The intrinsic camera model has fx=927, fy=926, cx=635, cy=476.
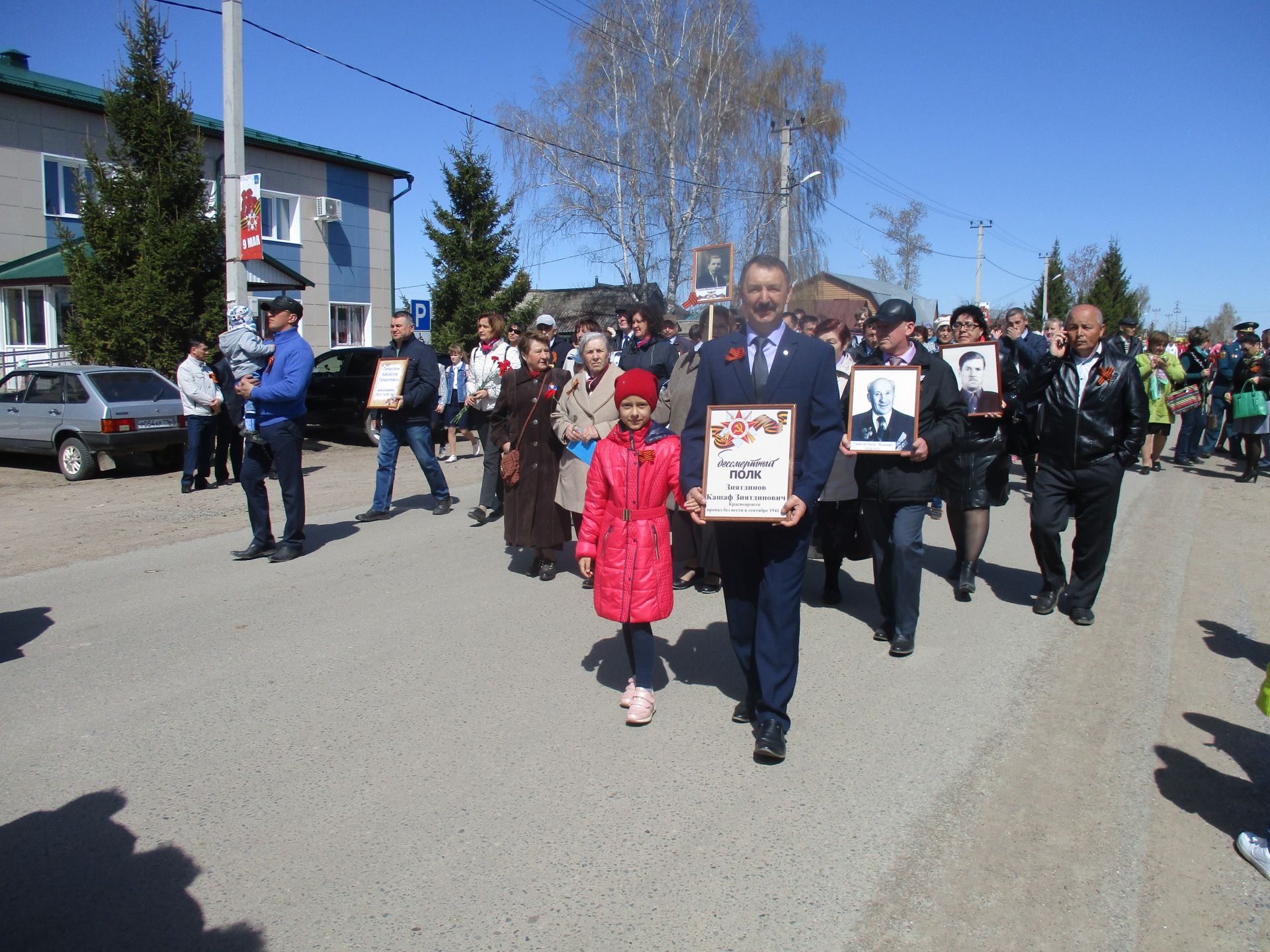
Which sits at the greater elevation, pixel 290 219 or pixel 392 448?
pixel 290 219

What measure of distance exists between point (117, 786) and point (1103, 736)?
422cm

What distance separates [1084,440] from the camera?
19.3ft

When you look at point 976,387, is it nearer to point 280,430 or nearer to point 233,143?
point 280,430

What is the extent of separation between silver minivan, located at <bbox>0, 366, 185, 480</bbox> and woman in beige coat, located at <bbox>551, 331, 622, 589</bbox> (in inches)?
310

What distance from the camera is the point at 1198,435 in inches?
595

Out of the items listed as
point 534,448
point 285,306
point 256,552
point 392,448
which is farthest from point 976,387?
point 256,552

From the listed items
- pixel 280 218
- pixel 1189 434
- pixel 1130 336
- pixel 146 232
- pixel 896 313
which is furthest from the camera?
pixel 280 218

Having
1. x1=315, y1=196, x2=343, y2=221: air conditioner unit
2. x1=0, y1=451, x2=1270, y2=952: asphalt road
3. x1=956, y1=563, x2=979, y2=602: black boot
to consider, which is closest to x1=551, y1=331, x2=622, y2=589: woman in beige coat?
x1=0, y1=451, x2=1270, y2=952: asphalt road

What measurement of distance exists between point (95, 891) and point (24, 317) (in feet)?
76.6

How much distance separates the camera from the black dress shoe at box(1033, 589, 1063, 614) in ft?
20.5

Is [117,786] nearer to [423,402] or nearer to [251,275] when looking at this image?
[423,402]

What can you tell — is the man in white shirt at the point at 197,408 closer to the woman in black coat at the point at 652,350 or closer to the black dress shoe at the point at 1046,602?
the woman in black coat at the point at 652,350

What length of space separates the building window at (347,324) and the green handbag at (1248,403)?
2280cm

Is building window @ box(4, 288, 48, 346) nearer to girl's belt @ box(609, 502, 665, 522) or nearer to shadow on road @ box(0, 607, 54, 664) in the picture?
shadow on road @ box(0, 607, 54, 664)
